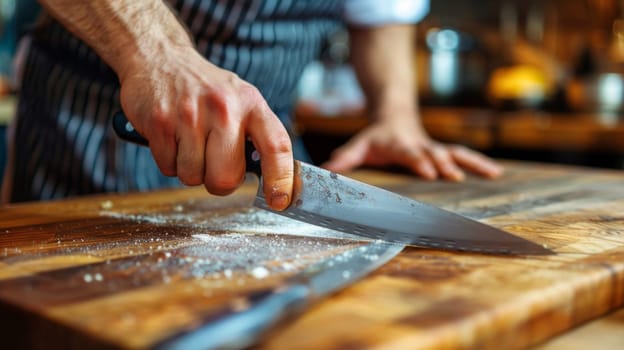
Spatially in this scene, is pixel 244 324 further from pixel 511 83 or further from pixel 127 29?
pixel 511 83

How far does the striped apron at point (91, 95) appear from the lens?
1102 mm

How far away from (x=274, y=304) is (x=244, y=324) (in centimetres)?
4

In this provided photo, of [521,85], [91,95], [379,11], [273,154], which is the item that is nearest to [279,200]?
[273,154]

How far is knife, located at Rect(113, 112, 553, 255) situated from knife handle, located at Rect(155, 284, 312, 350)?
210 millimetres

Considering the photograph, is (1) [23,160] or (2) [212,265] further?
(1) [23,160]

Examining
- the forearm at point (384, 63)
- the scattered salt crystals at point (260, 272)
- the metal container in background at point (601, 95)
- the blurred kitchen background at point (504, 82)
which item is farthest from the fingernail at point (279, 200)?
the metal container in background at point (601, 95)

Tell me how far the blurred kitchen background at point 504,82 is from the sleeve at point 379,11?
0.39m

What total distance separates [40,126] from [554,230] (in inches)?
32.1

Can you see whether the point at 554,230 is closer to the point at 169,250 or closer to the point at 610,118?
the point at 169,250

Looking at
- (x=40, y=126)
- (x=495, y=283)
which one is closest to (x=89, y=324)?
(x=495, y=283)

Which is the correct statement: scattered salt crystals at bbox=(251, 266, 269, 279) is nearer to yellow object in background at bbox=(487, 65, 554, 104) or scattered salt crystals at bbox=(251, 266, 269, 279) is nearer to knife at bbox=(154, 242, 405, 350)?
knife at bbox=(154, 242, 405, 350)

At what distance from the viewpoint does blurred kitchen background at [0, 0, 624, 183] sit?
2.10 meters

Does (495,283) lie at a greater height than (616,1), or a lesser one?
lesser

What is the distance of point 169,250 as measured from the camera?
24.7 inches
